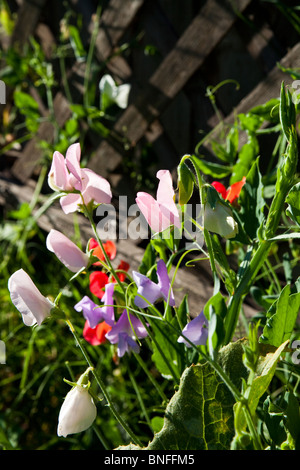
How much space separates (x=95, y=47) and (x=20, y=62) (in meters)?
0.30

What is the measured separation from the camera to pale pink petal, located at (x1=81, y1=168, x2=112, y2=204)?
0.61 metres

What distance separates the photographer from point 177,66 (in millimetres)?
1268

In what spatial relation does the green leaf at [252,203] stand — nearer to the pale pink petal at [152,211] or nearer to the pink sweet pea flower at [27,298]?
the pale pink petal at [152,211]

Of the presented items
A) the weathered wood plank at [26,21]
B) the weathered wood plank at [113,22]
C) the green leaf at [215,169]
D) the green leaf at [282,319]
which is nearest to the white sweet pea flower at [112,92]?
the weathered wood plank at [113,22]

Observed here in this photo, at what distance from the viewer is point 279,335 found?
1.75ft

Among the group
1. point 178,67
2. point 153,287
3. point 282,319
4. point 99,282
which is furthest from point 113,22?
point 282,319

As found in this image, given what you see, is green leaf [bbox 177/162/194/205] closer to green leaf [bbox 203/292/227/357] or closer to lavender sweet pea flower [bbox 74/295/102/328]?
green leaf [bbox 203/292/227/357]

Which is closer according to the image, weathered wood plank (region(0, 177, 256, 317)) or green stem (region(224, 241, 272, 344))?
green stem (region(224, 241, 272, 344))

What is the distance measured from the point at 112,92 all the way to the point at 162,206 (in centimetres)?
87

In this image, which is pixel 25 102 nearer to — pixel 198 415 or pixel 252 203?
pixel 252 203

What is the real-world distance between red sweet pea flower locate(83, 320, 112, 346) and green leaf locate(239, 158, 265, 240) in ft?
0.89

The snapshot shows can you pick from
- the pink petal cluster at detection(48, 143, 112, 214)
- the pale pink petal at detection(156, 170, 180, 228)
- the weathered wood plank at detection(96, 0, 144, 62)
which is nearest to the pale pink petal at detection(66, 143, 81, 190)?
the pink petal cluster at detection(48, 143, 112, 214)
